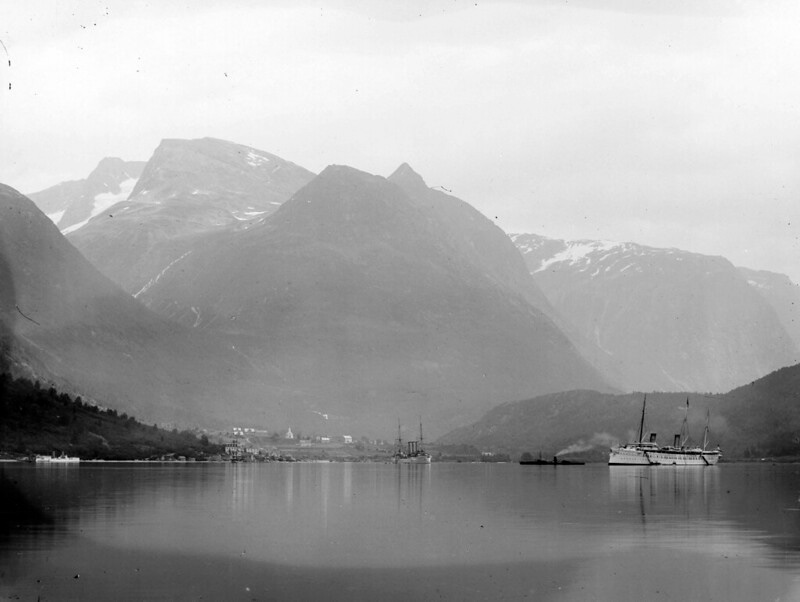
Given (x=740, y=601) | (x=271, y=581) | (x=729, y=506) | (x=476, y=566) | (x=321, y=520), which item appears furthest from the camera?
(x=729, y=506)

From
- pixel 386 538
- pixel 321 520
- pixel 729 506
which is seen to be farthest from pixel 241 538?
pixel 729 506

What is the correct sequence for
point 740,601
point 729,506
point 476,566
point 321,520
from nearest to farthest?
point 740,601 → point 476,566 → point 321,520 → point 729,506

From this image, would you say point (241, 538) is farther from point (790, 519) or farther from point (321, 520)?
point (790, 519)

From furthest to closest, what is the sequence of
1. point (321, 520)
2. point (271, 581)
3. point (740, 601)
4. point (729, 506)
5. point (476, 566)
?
1. point (729, 506)
2. point (321, 520)
3. point (476, 566)
4. point (271, 581)
5. point (740, 601)

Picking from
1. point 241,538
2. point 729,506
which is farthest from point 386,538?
point 729,506

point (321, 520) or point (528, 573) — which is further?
point (321, 520)

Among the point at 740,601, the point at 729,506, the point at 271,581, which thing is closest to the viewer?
the point at 740,601

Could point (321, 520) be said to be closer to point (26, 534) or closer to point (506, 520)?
point (506, 520)

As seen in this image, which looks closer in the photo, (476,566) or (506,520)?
(476,566)

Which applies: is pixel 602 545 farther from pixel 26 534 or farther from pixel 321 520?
pixel 26 534
